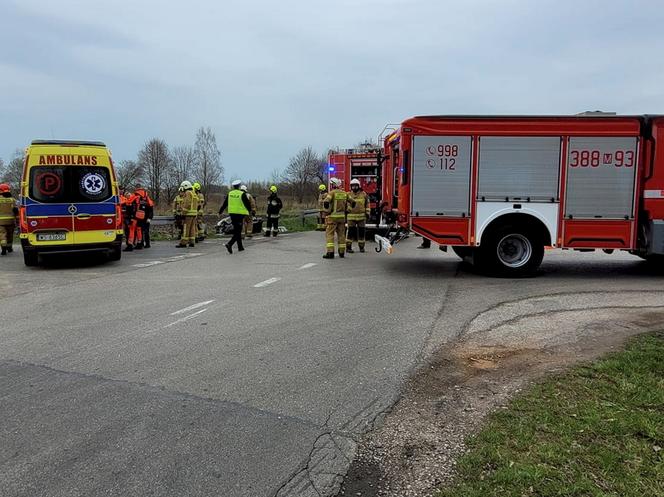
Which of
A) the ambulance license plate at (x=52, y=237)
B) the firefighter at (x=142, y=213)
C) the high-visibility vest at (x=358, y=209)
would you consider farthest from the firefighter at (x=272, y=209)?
the ambulance license plate at (x=52, y=237)

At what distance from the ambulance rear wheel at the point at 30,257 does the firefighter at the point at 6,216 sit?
2929mm

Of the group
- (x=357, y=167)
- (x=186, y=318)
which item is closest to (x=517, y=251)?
(x=186, y=318)

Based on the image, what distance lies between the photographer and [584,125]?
945 centimetres

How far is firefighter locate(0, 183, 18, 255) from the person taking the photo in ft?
45.5

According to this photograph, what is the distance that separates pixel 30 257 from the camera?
1164 centimetres

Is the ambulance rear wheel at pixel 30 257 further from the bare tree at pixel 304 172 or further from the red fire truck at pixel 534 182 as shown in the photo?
the bare tree at pixel 304 172

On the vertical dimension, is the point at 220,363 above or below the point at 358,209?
below

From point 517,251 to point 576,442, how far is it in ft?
23.1

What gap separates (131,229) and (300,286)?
8494 millimetres

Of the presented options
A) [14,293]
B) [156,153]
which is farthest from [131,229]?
[156,153]

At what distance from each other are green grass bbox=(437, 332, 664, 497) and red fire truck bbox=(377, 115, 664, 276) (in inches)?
216

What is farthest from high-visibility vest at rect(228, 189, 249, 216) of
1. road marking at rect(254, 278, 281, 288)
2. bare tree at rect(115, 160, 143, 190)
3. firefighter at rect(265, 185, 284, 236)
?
bare tree at rect(115, 160, 143, 190)

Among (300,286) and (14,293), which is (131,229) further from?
(300,286)

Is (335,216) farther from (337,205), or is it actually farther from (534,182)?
(534,182)
